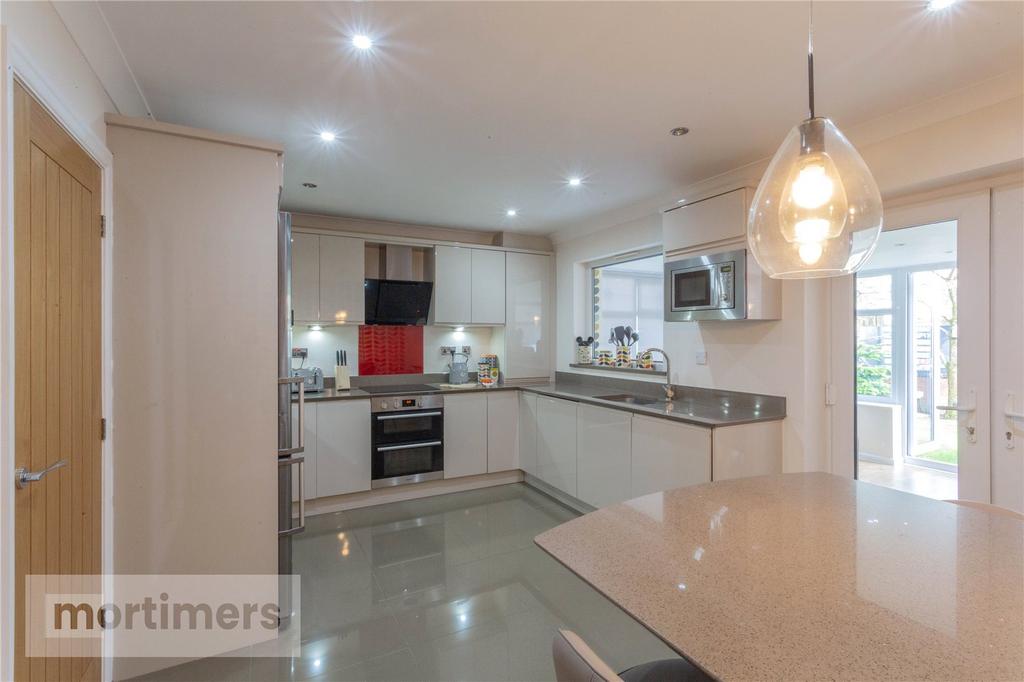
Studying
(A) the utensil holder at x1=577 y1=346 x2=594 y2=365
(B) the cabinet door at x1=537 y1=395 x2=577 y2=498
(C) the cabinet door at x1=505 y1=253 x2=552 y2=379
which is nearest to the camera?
(B) the cabinet door at x1=537 y1=395 x2=577 y2=498

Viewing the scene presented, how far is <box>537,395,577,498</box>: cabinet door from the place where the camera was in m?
3.79

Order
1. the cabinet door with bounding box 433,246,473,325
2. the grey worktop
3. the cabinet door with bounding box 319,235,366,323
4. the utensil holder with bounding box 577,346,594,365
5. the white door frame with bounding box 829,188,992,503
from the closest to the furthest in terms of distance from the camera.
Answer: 1. the white door frame with bounding box 829,188,992,503
2. the grey worktop
3. the cabinet door with bounding box 319,235,366,323
4. the cabinet door with bounding box 433,246,473,325
5. the utensil holder with bounding box 577,346,594,365

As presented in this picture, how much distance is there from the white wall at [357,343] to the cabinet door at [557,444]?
101cm

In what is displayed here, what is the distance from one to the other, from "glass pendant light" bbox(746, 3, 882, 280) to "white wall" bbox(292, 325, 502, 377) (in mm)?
3723

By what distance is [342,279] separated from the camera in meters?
4.12

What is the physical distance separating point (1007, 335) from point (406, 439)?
3.69 m

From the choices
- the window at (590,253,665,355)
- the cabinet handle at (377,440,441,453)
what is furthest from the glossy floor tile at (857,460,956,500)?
the cabinet handle at (377,440,441,453)

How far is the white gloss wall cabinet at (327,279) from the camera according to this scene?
13.0 feet

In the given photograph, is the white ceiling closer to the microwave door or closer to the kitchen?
the kitchen

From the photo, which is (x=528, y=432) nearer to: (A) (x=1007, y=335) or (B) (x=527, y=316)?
(B) (x=527, y=316)

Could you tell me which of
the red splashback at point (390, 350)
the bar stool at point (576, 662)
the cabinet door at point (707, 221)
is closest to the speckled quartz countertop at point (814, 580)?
the bar stool at point (576, 662)

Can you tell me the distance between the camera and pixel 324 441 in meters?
3.75

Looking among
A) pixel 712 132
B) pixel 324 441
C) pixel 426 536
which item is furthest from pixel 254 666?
pixel 712 132

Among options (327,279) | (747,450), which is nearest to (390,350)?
(327,279)
